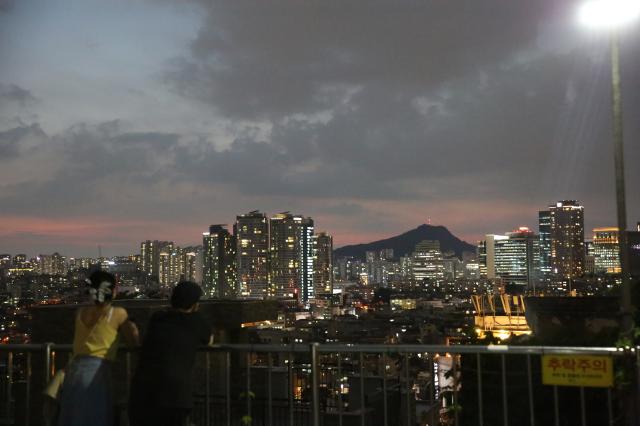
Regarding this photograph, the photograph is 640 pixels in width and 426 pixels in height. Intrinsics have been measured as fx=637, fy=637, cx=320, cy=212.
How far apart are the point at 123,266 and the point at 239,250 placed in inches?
1988

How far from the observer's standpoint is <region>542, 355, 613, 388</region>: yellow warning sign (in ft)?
16.8

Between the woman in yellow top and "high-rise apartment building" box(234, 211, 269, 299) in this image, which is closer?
the woman in yellow top

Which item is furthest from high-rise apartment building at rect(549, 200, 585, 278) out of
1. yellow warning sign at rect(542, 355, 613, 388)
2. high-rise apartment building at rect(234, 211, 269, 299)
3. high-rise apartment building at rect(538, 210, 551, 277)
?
yellow warning sign at rect(542, 355, 613, 388)

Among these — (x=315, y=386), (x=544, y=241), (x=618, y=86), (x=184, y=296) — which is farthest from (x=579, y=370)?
(x=544, y=241)

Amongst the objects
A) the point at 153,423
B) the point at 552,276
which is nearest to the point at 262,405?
the point at 153,423

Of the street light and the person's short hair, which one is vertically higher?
the street light

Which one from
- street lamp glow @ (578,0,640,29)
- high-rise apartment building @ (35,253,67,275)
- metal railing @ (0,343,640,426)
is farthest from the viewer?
high-rise apartment building @ (35,253,67,275)

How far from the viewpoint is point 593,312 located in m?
16.9

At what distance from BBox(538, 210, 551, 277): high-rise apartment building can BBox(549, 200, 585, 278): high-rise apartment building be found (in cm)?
185

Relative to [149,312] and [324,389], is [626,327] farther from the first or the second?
[149,312]

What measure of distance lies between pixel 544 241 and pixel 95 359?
19750 centimetres

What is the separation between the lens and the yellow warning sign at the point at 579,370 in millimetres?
5108

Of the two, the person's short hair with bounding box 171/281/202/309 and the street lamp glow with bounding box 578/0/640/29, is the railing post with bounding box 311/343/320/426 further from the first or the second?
the street lamp glow with bounding box 578/0/640/29

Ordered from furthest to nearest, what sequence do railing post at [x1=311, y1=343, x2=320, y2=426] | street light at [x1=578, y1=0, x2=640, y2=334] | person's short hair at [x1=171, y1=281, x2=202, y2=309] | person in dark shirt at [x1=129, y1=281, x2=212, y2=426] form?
1. street light at [x1=578, y1=0, x2=640, y2=334]
2. railing post at [x1=311, y1=343, x2=320, y2=426]
3. person's short hair at [x1=171, y1=281, x2=202, y2=309]
4. person in dark shirt at [x1=129, y1=281, x2=212, y2=426]
